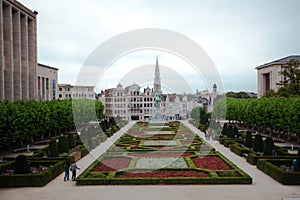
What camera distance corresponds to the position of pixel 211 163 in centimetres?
2334

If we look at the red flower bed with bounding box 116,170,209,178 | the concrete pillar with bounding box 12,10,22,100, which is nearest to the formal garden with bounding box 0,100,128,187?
the red flower bed with bounding box 116,170,209,178

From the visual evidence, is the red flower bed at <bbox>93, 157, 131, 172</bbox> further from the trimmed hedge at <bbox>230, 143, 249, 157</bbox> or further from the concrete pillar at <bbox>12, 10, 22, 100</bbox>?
the concrete pillar at <bbox>12, 10, 22, 100</bbox>

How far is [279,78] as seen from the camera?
75875 millimetres

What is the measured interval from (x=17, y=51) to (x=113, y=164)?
32156 millimetres

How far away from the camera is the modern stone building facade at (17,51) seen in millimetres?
45250

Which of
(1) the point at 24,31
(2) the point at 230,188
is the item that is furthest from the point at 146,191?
(1) the point at 24,31

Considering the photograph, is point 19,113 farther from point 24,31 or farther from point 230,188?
point 24,31

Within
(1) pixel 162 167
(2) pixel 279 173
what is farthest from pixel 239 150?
(2) pixel 279 173

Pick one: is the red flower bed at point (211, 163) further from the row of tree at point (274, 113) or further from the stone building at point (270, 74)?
the stone building at point (270, 74)

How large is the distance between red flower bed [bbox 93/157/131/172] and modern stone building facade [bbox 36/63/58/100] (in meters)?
41.4

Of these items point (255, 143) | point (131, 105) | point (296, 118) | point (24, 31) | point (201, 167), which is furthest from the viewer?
point (131, 105)

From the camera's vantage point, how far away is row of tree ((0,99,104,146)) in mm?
27688

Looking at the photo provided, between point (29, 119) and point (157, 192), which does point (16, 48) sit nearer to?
point (29, 119)

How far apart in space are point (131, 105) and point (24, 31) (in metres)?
39.7
